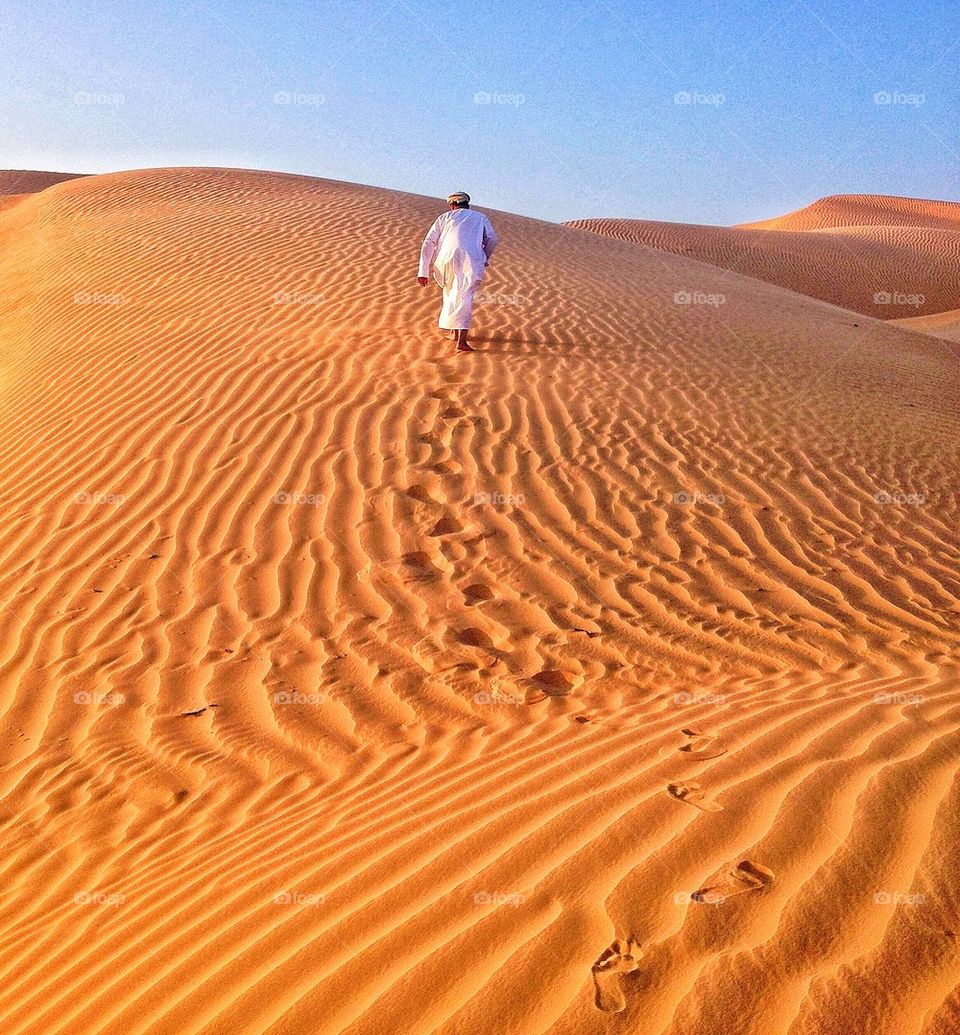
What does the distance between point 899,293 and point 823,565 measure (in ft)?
77.9

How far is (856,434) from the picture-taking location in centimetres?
849

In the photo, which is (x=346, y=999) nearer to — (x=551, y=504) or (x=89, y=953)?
(x=89, y=953)

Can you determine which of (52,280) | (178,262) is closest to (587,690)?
(178,262)
